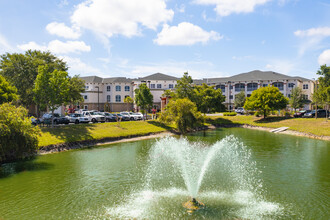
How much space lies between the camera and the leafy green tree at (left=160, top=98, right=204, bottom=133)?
4691cm

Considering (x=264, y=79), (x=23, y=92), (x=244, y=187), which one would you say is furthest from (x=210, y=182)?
(x=264, y=79)

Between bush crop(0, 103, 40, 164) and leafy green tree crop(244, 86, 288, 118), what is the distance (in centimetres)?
5167

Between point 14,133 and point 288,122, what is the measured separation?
179 feet

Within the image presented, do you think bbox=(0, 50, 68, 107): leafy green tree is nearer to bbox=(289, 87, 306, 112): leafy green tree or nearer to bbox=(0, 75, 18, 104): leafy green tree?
bbox=(0, 75, 18, 104): leafy green tree

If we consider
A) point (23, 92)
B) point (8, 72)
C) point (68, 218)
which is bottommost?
point (68, 218)

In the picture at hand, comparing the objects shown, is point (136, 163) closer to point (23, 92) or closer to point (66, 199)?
point (66, 199)

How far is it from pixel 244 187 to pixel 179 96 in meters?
41.8

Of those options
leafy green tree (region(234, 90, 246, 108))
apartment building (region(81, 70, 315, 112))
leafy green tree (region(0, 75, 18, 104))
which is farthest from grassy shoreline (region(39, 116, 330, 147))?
apartment building (region(81, 70, 315, 112))

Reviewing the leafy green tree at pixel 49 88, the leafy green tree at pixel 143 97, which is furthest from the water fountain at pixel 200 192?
the leafy green tree at pixel 143 97

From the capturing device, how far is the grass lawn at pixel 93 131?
110ft

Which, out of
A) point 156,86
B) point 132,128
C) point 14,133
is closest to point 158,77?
point 156,86

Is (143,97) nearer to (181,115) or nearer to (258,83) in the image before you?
(181,115)

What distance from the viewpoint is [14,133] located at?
23891 millimetres

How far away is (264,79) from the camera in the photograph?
88.1 metres
